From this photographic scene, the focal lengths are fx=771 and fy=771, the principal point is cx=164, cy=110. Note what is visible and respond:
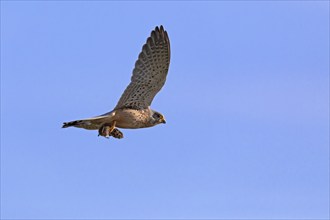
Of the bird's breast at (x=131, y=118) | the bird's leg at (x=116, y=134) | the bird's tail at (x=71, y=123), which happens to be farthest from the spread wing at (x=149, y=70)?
the bird's tail at (x=71, y=123)

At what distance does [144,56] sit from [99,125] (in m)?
2.57

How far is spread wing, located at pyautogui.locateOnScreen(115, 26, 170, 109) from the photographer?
2203cm

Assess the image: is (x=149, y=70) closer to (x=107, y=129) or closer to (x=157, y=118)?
(x=157, y=118)

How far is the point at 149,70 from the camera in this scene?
22.2m

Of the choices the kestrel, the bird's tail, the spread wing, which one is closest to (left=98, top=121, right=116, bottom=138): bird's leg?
the kestrel

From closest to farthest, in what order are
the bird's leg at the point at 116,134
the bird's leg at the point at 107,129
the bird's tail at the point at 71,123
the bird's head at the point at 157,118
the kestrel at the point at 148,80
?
the bird's tail at the point at 71,123, the bird's leg at the point at 107,129, the bird's leg at the point at 116,134, the kestrel at the point at 148,80, the bird's head at the point at 157,118

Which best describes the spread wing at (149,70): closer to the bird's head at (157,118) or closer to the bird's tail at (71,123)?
the bird's head at (157,118)

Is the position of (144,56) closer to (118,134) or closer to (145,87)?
(145,87)

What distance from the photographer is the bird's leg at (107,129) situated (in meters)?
20.8

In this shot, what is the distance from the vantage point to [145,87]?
22125mm

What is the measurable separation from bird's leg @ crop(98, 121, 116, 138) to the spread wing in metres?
1.06

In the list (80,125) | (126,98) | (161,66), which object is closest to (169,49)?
(161,66)

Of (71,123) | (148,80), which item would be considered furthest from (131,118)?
(71,123)

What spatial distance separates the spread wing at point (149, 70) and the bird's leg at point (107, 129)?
3.49 ft
